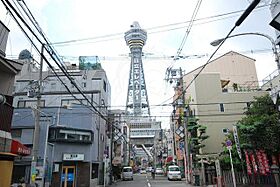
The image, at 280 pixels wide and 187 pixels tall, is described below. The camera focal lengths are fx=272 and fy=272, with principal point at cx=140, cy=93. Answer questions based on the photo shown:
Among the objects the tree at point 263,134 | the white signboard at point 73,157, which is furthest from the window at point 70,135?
the tree at point 263,134

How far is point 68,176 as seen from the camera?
23.3 meters

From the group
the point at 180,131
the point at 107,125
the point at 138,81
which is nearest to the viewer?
the point at 180,131

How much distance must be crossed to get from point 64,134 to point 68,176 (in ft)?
11.8

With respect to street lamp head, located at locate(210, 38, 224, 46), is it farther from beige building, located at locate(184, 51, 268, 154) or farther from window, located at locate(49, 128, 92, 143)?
beige building, located at locate(184, 51, 268, 154)

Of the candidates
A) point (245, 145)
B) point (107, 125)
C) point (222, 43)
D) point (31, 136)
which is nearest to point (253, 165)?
point (245, 145)

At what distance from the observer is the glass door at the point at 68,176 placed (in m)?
22.8

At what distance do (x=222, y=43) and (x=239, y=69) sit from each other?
28.3 meters

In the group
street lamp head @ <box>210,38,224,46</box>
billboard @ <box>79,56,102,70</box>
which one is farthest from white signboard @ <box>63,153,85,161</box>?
street lamp head @ <box>210,38,224,46</box>

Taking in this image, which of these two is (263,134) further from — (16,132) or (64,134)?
(16,132)

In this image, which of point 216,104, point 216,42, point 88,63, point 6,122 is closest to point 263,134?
point 216,42

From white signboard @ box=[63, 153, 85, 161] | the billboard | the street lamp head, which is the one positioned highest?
the billboard

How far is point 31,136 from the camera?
2269 centimetres

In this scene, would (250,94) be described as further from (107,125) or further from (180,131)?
(107,125)

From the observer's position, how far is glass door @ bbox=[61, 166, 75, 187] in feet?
74.9
